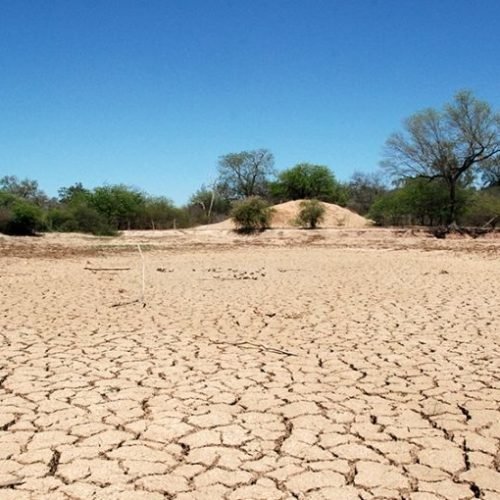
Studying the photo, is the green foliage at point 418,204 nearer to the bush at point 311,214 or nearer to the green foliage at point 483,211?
the green foliage at point 483,211

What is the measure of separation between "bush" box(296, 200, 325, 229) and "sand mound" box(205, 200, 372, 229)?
1416 mm

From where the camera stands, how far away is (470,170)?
36.8m

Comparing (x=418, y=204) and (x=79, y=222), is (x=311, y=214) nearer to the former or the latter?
(x=418, y=204)

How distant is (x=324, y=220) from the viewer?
37188 millimetres

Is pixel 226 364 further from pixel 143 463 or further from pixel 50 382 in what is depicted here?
pixel 143 463

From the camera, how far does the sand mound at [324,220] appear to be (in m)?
37.9

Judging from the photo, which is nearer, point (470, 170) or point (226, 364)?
point (226, 364)

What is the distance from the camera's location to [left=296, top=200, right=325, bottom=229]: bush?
35.2 m

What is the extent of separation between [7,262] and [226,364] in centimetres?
1368

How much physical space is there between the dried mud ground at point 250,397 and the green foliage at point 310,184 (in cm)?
4678

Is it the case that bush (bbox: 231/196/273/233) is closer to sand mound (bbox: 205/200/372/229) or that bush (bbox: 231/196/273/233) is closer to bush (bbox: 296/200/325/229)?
sand mound (bbox: 205/200/372/229)

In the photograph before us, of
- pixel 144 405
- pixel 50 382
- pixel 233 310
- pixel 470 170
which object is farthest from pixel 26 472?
pixel 470 170

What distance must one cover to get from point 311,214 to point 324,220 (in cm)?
231

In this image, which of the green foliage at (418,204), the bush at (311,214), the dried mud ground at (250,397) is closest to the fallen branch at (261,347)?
the dried mud ground at (250,397)
